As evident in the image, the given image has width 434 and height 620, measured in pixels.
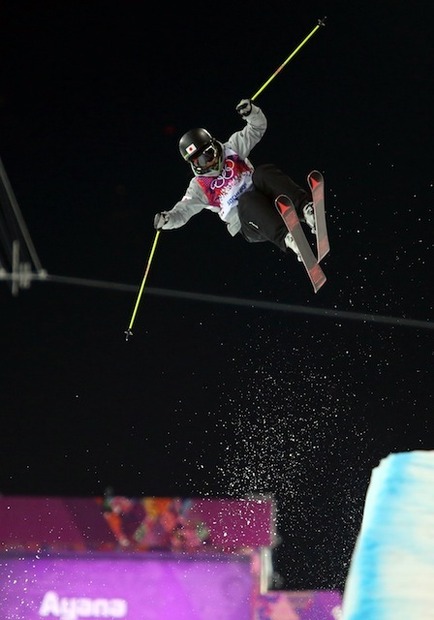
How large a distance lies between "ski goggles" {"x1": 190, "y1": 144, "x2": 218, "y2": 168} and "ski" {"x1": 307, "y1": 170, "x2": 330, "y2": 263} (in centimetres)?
66

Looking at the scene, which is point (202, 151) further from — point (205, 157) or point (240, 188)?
point (240, 188)

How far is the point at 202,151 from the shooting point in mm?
5738

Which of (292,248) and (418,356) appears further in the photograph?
(418,356)

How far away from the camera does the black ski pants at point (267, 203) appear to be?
5605 mm

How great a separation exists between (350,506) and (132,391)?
2992 mm

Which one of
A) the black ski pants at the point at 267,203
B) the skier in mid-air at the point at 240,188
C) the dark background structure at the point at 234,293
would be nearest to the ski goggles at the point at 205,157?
the skier in mid-air at the point at 240,188

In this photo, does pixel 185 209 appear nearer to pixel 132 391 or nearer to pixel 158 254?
pixel 158 254

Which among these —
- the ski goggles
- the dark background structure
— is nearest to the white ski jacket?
the ski goggles

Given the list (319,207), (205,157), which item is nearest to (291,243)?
(319,207)

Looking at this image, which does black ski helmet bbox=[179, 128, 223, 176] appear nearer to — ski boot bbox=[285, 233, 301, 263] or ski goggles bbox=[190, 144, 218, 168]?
ski goggles bbox=[190, 144, 218, 168]

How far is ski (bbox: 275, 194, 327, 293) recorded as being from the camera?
5.38m

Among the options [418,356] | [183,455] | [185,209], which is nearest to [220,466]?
[183,455]

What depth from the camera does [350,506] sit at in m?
13.4

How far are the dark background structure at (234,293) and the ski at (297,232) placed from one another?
5.22 m
